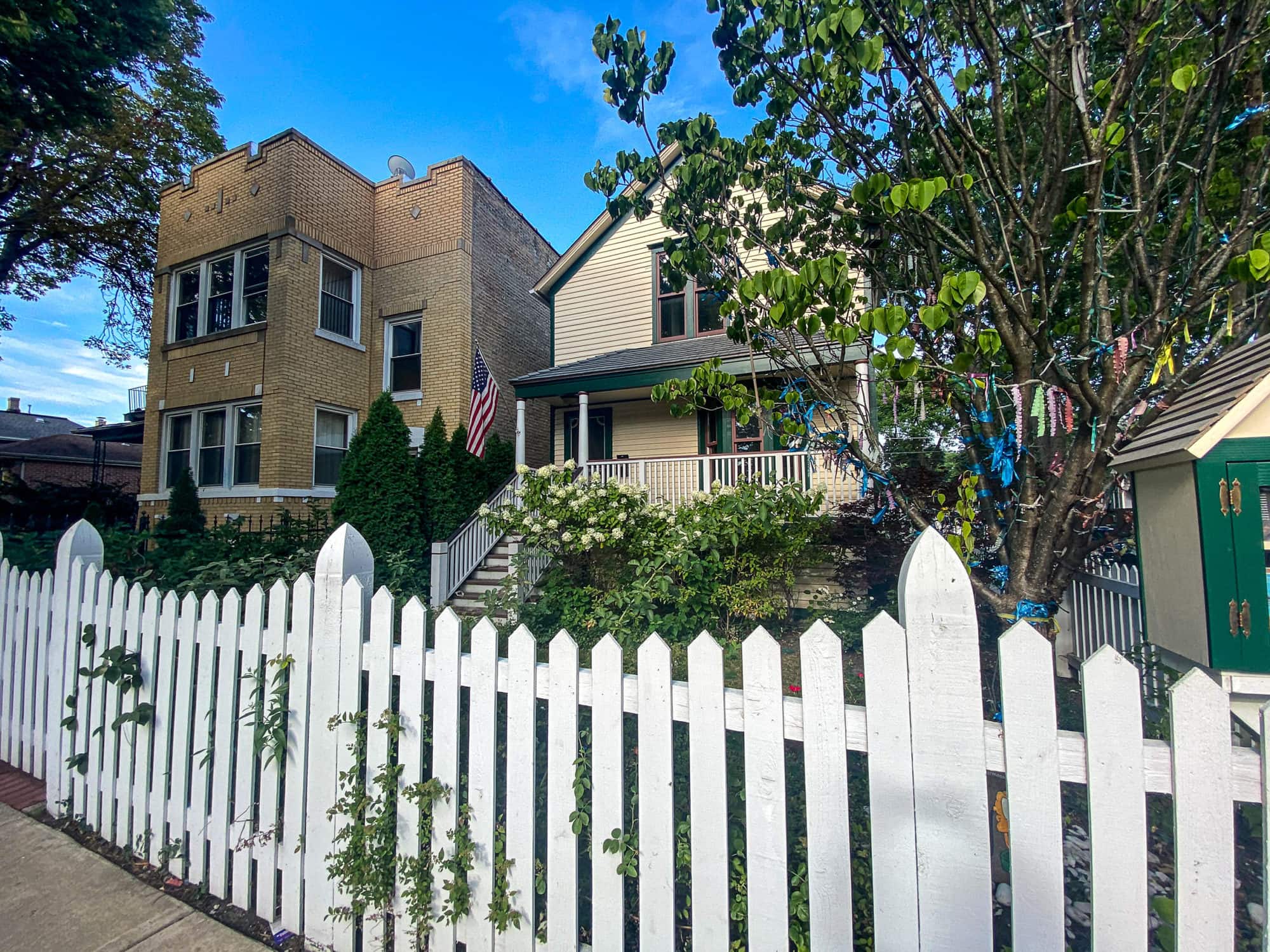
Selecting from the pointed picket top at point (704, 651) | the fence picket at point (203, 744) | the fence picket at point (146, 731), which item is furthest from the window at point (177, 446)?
the pointed picket top at point (704, 651)

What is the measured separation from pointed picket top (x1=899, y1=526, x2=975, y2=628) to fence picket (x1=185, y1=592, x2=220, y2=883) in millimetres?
2764

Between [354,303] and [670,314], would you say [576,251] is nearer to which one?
[670,314]

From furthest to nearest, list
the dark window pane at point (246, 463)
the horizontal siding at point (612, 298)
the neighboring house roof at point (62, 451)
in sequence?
1. the neighboring house roof at point (62, 451)
2. the horizontal siding at point (612, 298)
3. the dark window pane at point (246, 463)

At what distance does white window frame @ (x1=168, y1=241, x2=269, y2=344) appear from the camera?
1109 cm

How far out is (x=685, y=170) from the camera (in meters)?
3.34

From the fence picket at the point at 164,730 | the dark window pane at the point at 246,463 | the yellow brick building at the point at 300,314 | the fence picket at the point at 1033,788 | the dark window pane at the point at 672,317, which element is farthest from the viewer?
the dark window pane at the point at 672,317

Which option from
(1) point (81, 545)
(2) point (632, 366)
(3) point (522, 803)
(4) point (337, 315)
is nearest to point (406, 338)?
(4) point (337, 315)

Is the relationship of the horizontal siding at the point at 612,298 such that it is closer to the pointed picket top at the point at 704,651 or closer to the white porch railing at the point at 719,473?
the white porch railing at the point at 719,473

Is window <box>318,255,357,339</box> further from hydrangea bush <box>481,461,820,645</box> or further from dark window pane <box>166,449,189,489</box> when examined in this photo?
hydrangea bush <box>481,461,820,645</box>

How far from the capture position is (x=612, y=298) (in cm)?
1161

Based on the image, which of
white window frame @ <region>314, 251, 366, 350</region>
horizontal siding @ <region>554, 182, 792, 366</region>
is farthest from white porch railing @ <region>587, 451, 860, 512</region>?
white window frame @ <region>314, 251, 366, 350</region>

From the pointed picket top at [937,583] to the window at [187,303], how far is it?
14666 mm

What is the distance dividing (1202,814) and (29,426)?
41.5 metres

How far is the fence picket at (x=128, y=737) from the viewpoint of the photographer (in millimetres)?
2756
